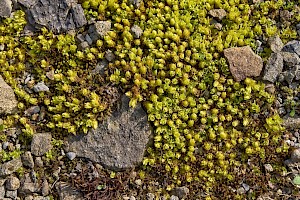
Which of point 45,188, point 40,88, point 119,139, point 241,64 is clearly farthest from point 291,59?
point 45,188

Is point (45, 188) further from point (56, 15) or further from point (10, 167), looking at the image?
point (56, 15)

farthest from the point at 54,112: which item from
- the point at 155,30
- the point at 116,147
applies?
the point at 155,30

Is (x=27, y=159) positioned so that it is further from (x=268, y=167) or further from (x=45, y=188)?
(x=268, y=167)

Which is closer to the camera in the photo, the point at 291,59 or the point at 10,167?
the point at 10,167

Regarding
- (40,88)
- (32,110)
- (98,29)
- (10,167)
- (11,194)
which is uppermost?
(98,29)

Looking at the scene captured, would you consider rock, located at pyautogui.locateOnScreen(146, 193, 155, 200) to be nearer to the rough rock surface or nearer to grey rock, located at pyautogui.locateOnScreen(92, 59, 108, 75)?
grey rock, located at pyautogui.locateOnScreen(92, 59, 108, 75)

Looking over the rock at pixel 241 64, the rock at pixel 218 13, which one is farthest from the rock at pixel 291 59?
the rock at pixel 218 13

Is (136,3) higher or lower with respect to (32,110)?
higher

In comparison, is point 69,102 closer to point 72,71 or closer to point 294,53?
point 72,71
